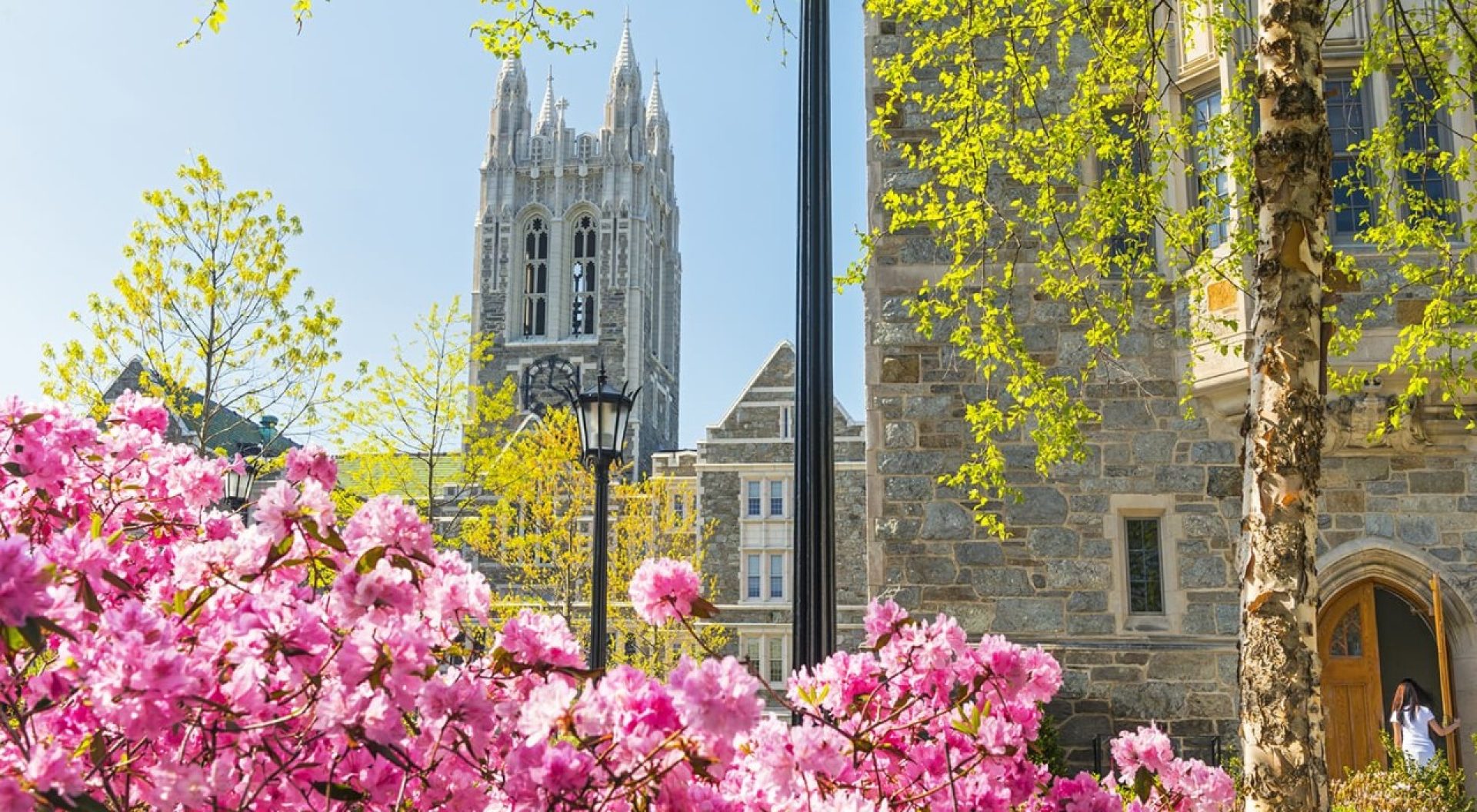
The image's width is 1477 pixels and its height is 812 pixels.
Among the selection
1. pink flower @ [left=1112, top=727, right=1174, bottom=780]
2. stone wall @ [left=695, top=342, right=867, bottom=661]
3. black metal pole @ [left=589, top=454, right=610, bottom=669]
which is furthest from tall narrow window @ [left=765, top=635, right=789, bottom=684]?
pink flower @ [left=1112, top=727, right=1174, bottom=780]

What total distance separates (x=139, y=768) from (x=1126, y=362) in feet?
26.5

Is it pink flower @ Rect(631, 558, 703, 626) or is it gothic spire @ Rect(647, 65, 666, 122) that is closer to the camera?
pink flower @ Rect(631, 558, 703, 626)

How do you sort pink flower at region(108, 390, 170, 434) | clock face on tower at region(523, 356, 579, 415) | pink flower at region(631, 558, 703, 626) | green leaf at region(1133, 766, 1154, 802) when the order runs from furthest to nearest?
clock face on tower at region(523, 356, 579, 415) < pink flower at region(108, 390, 170, 434) < green leaf at region(1133, 766, 1154, 802) < pink flower at region(631, 558, 703, 626)

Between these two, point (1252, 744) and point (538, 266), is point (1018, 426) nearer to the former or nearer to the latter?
point (1252, 744)

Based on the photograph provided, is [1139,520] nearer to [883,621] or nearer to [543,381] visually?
[883,621]

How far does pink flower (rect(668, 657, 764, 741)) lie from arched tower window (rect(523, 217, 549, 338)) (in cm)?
5572

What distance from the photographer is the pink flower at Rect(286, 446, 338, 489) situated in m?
2.71

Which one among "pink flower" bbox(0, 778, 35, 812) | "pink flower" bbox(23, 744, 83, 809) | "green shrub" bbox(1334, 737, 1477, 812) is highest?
"pink flower" bbox(23, 744, 83, 809)

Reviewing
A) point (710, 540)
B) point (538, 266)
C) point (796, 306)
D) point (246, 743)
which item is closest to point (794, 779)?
point (246, 743)

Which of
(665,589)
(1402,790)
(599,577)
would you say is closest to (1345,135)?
(1402,790)

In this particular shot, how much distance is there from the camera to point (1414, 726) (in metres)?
8.60

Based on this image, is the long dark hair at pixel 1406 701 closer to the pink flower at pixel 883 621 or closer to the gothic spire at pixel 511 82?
the pink flower at pixel 883 621

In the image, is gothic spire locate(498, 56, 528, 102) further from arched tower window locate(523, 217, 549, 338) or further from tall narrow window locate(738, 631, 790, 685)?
tall narrow window locate(738, 631, 790, 685)

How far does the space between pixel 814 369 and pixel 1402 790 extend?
18.9 ft
